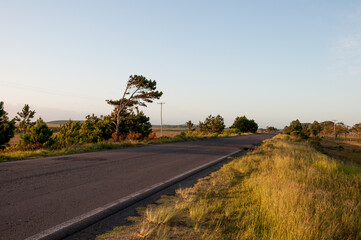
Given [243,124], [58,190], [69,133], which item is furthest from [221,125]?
[58,190]

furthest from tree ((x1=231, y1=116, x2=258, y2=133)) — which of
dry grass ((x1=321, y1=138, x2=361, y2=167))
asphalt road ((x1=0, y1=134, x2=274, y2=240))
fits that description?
asphalt road ((x1=0, y1=134, x2=274, y2=240))

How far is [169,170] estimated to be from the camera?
24.6 ft

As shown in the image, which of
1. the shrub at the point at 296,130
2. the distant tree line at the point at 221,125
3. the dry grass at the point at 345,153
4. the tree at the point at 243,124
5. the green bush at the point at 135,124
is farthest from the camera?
the tree at the point at 243,124

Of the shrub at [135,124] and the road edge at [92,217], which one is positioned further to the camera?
the shrub at [135,124]

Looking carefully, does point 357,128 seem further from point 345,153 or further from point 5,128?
point 5,128

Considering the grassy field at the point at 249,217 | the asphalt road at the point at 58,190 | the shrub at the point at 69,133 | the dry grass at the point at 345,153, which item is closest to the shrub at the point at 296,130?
the dry grass at the point at 345,153

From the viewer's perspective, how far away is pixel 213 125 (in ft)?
223

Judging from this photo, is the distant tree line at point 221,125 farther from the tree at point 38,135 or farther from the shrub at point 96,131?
the tree at point 38,135

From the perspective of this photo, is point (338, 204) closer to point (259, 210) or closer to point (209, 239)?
point (259, 210)

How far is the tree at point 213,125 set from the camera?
2606 inches

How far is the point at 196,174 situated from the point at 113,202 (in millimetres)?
3567

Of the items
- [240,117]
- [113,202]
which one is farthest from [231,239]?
[240,117]

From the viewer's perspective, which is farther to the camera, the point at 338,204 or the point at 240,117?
the point at 240,117

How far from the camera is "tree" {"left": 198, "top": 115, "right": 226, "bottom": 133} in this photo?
66.2m
